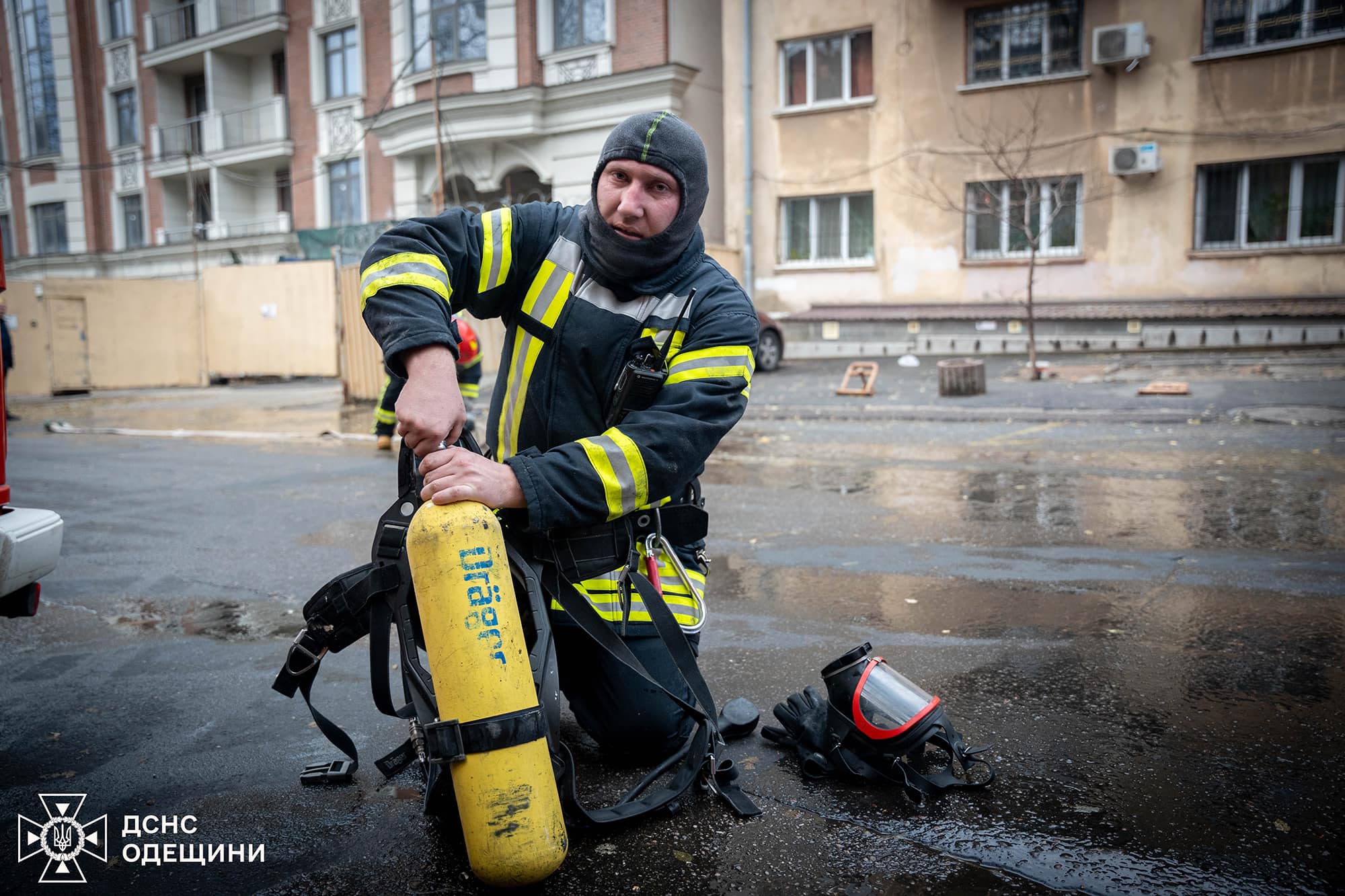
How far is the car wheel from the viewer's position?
57.1 feet

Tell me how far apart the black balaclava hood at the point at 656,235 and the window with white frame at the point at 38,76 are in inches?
1501

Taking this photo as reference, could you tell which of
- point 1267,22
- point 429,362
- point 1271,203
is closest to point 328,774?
point 429,362

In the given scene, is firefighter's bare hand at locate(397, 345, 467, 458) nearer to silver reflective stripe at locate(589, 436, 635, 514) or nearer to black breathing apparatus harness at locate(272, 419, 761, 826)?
black breathing apparatus harness at locate(272, 419, 761, 826)

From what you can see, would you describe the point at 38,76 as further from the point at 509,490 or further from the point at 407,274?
the point at 509,490

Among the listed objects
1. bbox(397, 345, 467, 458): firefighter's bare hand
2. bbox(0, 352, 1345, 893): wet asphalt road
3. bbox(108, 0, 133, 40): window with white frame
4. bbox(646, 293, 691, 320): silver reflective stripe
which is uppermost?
bbox(108, 0, 133, 40): window with white frame

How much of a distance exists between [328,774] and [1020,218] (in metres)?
18.1

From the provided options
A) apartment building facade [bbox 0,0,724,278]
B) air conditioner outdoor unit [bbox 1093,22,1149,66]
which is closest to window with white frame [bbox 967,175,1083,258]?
air conditioner outdoor unit [bbox 1093,22,1149,66]

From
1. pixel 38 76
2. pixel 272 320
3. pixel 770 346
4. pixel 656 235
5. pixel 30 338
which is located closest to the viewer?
pixel 656 235

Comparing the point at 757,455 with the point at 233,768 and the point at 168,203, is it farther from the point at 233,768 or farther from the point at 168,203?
the point at 168,203

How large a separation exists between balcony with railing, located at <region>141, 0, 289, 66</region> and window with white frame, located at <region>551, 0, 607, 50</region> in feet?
35.0

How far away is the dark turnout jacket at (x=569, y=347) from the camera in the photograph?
2443 millimetres

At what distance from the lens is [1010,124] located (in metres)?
18.1

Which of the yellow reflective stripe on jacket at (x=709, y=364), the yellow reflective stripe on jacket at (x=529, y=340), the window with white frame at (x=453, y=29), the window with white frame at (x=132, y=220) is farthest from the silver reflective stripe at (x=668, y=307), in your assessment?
the window with white frame at (x=132, y=220)


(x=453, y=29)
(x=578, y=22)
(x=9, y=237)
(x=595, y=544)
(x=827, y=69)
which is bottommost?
(x=595, y=544)
